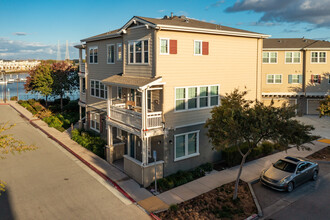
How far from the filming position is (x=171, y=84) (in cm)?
1780

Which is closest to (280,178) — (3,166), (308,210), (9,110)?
(308,210)

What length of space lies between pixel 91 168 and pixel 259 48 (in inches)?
631

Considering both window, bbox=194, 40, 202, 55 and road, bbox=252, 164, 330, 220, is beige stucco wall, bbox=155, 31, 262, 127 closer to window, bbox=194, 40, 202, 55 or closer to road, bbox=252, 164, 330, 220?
window, bbox=194, 40, 202, 55

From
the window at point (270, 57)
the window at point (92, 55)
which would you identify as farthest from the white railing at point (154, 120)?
the window at point (270, 57)

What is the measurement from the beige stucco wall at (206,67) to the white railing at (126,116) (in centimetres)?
182

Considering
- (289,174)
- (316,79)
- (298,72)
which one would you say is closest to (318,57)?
(316,79)

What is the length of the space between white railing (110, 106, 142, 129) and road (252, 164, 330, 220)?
8030mm

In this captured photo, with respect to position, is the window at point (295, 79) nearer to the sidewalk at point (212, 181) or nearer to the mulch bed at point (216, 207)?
the sidewalk at point (212, 181)

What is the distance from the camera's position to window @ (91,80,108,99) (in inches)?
993

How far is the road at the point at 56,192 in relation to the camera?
1379 cm

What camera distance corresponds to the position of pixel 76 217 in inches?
528

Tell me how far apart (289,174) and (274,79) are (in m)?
24.4

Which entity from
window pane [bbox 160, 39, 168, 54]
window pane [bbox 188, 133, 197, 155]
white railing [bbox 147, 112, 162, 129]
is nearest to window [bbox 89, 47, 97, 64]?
window pane [bbox 160, 39, 168, 54]

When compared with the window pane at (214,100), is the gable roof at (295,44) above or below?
above
